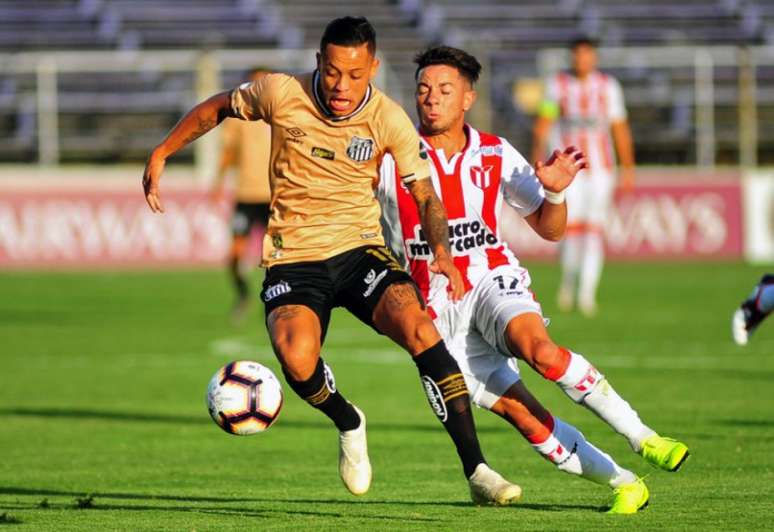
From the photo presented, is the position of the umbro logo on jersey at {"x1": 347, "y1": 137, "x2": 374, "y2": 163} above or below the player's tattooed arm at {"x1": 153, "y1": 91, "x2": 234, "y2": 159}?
below

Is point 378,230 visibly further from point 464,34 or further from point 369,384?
point 464,34

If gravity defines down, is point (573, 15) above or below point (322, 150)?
above

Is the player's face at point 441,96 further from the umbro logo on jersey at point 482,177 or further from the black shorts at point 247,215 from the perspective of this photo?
the black shorts at point 247,215

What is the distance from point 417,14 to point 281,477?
23826 mm

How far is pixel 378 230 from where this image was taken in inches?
292

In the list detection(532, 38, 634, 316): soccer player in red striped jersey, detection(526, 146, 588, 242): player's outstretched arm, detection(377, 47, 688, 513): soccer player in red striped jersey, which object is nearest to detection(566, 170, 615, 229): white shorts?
detection(532, 38, 634, 316): soccer player in red striped jersey

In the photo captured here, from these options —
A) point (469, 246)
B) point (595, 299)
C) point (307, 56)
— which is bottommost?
point (595, 299)

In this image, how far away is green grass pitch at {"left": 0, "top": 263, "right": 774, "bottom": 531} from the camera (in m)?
7.02

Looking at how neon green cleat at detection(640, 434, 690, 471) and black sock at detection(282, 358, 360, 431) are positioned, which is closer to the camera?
neon green cleat at detection(640, 434, 690, 471)

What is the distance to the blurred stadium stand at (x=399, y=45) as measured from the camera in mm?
27188

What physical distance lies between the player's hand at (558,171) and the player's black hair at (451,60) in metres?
0.62

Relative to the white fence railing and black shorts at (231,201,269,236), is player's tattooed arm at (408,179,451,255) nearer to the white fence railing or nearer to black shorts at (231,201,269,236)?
black shorts at (231,201,269,236)

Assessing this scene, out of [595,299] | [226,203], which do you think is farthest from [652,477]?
[226,203]

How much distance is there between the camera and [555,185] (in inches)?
281
